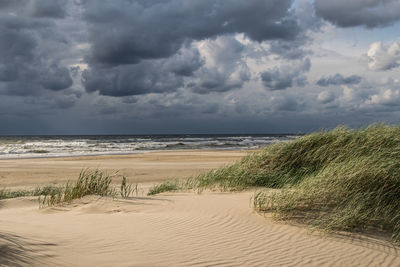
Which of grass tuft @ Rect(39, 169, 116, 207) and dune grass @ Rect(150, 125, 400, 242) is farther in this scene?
grass tuft @ Rect(39, 169, 116, 207)

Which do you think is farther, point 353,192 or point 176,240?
point 353,192

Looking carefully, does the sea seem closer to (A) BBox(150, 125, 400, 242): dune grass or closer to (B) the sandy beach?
(A) BBox(150, 125, 400, 242): dune grass

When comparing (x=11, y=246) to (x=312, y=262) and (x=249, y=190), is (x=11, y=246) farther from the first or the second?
(x=249, y=190)

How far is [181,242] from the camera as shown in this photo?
5.09 m

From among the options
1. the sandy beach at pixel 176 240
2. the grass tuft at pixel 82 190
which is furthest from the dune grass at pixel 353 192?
the grass tuft at pixel 82 190

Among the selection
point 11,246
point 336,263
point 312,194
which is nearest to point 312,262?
point 336,263

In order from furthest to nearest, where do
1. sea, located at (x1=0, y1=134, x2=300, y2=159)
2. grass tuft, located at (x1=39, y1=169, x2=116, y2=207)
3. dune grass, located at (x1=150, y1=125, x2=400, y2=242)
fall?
1. sea, located at (x1=0, y1=134, x2=300, y2=159)
2. grass tuft, located at (x1=39, y1=169, x2=116, y2=207)
3. dune grass, located at (x1=150, y1=125, x2=400, y2=242)

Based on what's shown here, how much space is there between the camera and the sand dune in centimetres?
434

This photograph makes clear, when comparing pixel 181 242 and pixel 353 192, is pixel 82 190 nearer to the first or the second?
pixel 181 242

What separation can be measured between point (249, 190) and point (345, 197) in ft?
10.2

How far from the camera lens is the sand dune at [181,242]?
14.3ft

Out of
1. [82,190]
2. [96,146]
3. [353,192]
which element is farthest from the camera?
[96,146]

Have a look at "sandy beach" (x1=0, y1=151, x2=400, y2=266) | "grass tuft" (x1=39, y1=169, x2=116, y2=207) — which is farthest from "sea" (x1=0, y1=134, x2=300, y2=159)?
"sandy beach" (x1=0, y1=151, x2=400, y2=266)

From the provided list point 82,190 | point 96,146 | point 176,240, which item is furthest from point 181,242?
point 96,146
